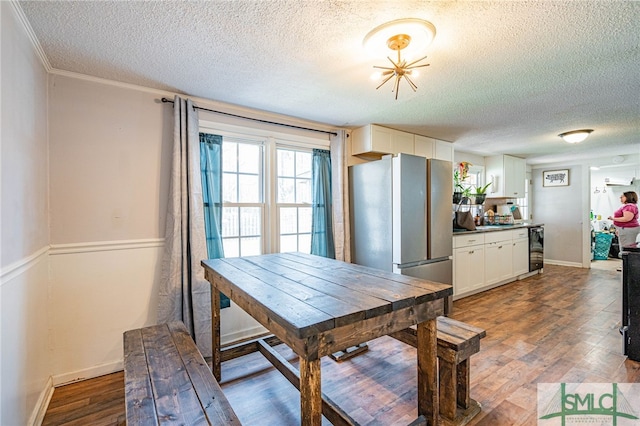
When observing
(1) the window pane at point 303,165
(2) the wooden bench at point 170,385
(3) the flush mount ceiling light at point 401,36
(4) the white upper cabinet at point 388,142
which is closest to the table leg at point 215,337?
(2) the wooden bench at point 170,385

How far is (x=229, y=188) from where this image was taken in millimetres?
2912

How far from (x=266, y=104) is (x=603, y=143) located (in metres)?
5.29

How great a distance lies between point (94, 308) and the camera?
2.25 m

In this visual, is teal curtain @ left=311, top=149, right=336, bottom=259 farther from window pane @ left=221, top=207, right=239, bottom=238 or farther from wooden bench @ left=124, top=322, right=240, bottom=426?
wooden bench @ left=124, top=322, right=240, bottom=426

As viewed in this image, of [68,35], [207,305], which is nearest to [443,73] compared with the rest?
[68,35]

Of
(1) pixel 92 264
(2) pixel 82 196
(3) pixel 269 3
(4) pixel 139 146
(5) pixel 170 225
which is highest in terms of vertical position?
(3) pixel 269 3

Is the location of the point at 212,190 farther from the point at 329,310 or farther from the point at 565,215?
the point at 565,215

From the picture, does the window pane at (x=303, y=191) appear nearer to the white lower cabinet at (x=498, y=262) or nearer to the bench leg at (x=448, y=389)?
Result: the bench leg at (x=448, y=389)

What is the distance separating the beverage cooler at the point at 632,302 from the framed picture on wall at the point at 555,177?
182 inches

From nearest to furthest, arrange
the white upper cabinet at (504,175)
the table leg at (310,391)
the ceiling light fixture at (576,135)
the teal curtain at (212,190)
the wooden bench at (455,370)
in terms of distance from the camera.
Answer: the table leg at (310,391)
the wooden bench at (455,370)
the teal curtain at (212,190)
the ceiling light fixture at (576,135)
the white upper cabinet at (504,175)

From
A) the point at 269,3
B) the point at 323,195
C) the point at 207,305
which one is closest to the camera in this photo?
the point at 269,3

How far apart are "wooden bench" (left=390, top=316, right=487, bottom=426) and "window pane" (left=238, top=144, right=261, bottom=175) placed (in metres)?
2.15

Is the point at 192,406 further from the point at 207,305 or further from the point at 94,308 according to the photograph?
the point at 94,308

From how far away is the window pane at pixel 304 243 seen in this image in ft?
11.0
